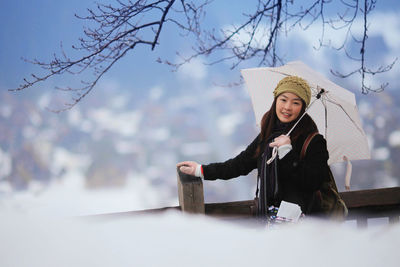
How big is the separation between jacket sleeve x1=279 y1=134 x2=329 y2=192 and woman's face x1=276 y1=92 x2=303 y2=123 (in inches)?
4.7

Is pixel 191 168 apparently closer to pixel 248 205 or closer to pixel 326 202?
pixel 248 205

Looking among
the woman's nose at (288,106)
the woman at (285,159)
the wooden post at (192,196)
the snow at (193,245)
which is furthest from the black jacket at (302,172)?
the snow at (193,245)

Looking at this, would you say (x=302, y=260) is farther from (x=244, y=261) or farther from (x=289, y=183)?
(x=289, y=183)

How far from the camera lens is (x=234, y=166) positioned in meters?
1.71

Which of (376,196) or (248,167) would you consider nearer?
(248,167)

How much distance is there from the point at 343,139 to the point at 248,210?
1.55ft

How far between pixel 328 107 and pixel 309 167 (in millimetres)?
315

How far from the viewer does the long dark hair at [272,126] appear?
1.59 meters

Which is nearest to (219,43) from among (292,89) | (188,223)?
(292,89)

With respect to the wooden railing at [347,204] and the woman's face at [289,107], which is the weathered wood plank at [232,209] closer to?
the wooden railing at [347,204]

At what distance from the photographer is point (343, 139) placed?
175cm

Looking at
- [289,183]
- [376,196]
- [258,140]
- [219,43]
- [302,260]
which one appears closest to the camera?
[302,260]

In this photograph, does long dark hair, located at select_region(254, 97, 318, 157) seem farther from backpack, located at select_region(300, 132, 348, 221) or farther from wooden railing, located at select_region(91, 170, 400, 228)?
wooden railing, located at select_region(91, 170, 400, 228)

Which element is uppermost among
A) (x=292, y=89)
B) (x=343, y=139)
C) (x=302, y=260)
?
(x=292, y=89)
